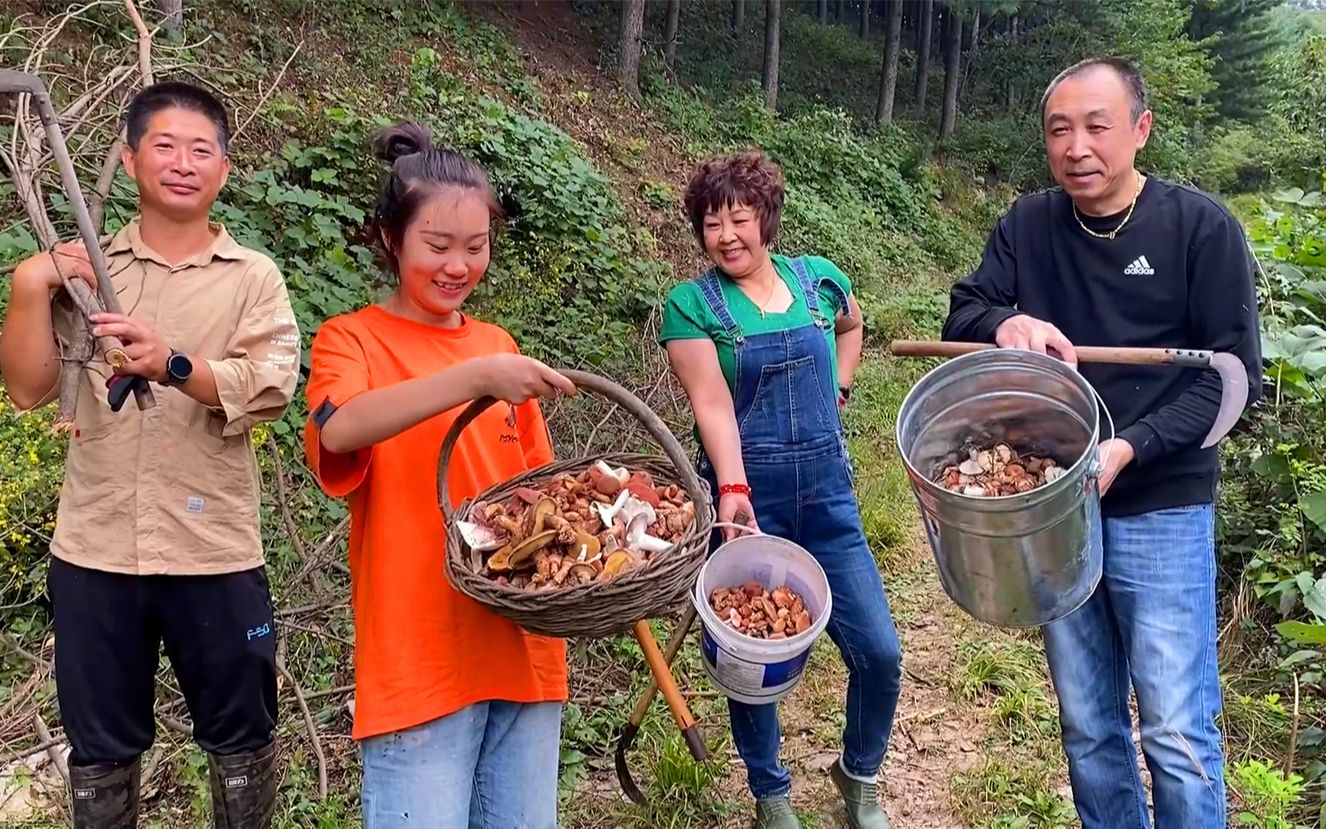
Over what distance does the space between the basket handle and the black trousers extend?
2.29 ft

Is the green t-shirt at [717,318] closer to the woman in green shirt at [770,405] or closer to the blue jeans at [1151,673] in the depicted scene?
the woman in green shirt at [770,405]

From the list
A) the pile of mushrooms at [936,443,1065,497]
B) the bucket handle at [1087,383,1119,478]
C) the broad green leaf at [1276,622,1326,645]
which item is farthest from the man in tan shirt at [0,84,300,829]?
the broad green leaf at [1276,622,1326,645]

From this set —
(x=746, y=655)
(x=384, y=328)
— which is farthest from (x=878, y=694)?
(x=384, y=328)

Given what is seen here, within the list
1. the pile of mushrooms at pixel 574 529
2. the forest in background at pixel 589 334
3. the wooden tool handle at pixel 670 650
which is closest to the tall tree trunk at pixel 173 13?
the forest in background at pixel 589 334

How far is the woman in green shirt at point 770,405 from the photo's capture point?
8.34 ft

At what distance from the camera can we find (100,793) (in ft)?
6.73

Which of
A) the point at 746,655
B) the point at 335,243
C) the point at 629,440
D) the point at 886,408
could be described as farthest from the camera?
the point at 886,408

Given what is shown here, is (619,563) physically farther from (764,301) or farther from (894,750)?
(894,750)

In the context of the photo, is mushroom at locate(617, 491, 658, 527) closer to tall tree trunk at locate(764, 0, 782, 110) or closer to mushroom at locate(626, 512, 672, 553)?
mushroom at locate(626, 512, 672, 553)

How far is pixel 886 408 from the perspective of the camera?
22.8 feet

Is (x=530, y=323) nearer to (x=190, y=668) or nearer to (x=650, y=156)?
(x=190, y=668)

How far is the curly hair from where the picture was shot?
2564 millimetres

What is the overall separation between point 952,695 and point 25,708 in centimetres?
333

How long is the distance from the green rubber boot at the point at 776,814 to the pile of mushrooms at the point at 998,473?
4.35ft
